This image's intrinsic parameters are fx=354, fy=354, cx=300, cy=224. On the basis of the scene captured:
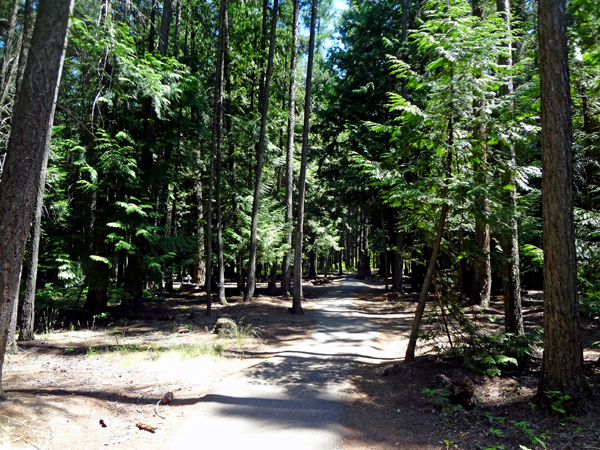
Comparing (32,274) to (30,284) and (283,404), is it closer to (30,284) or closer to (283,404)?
(30,284)

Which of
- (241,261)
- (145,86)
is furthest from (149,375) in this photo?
(241,261)

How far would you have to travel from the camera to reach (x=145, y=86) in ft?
35.4

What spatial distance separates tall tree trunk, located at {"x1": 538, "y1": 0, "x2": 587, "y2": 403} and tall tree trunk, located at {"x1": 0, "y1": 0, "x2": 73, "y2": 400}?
707cm

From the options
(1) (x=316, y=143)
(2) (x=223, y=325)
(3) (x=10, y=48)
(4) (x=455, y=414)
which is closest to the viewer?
(4) (x=455, y=414)

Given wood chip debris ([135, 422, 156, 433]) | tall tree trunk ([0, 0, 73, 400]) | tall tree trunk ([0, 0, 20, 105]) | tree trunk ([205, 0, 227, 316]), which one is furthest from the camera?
tree trunk ([205, 0, 227, 316])

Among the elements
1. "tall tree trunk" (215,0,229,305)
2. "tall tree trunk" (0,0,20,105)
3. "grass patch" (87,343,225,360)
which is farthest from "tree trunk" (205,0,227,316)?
"tall tree trunk" (0,0,20,105)

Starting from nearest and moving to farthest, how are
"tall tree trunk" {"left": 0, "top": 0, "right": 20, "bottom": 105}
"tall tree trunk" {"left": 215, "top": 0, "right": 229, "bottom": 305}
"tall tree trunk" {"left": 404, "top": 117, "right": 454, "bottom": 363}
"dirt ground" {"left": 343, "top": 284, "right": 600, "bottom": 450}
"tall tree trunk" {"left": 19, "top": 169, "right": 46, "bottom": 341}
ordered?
"dirt ground" {"left": 343, "top": 284, "right": 600, "bottom": 450}, "tall tree trunk" {"left": 0, "top": 0, "right": 20, "bottom": 105}, "tall tree trunk" {"left": 404, "top": 117, "right": 454, "bottom": 363}, "tall tree trunk" {"left": 19, "top": 169, "right": 46, "bottom": 341}, "tall tree trunk" {"left": 215, "top": 0, "right": 229, "bottom": 305}

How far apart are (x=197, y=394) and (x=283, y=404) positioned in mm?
1636

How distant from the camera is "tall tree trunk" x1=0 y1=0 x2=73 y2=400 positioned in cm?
468

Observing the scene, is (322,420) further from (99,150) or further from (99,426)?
(99,150)

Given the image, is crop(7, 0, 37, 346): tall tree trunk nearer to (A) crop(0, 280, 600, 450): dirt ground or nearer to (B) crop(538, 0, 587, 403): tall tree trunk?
(A) crop(0, 280, 600, 450): dirt ground

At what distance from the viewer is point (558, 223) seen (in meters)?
5.12

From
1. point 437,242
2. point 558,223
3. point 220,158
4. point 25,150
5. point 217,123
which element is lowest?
point 437,242

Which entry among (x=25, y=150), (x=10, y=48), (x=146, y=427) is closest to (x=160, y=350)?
(x=146, y=427)
